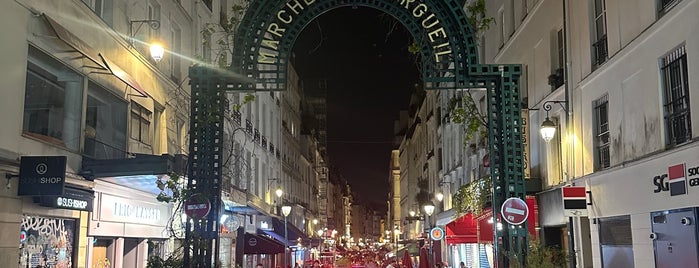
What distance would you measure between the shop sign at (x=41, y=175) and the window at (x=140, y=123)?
663 cm

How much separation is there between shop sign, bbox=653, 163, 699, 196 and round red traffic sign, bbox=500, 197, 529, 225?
3.00 meters

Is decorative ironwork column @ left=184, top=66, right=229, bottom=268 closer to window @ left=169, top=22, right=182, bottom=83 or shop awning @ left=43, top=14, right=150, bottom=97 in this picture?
shop awning @ left=43, top=14, right=150, bottom=97

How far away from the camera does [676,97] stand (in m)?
13.1

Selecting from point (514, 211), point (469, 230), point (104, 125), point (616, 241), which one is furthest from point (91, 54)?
point (469, 230)

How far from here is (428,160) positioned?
57469 mm

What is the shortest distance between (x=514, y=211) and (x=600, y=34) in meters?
7.36

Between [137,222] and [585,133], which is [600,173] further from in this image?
[137,222]

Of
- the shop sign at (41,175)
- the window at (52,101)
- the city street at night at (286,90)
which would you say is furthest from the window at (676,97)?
the window at (52,101)

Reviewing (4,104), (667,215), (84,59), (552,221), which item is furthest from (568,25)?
(4,104)

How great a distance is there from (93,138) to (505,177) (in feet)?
33.4

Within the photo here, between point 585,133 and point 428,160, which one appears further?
point 428,160

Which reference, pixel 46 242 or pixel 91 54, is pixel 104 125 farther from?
pixel 46 242

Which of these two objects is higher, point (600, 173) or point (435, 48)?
point (435, 48)

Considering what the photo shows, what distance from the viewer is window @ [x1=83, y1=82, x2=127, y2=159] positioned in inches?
650
